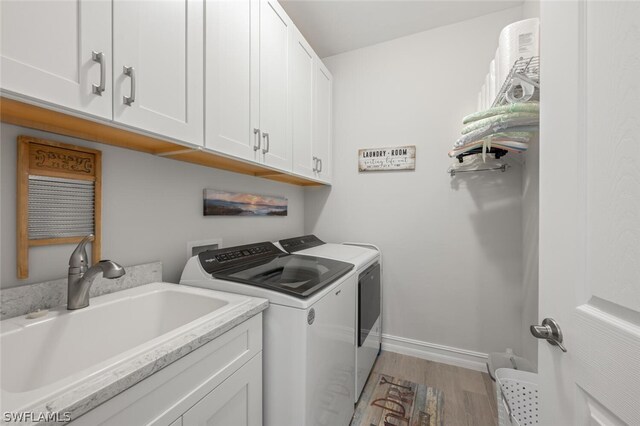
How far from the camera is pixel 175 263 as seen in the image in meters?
1.36

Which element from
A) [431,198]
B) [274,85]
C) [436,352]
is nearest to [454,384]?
[436,352]

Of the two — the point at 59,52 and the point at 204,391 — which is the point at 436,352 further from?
the point at 59,52

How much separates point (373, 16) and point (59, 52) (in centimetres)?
214

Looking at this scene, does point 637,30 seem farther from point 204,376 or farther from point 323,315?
point 204,376

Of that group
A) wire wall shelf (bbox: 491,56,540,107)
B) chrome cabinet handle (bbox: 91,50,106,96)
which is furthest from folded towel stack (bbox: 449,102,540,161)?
chrome cabinet handle (bbox: 91,50,106,96)

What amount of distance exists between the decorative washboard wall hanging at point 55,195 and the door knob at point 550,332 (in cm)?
158

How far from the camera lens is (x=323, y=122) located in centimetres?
233

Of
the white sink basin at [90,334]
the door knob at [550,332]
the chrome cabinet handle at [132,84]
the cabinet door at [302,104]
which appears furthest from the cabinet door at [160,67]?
the door knob at [550,332]

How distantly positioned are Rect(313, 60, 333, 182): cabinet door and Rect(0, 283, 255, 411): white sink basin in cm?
148

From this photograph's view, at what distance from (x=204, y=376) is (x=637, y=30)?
1.31 meters

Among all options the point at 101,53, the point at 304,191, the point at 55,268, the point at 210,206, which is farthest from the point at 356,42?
the point at 55,268

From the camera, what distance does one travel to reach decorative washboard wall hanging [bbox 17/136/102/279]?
2.77ft

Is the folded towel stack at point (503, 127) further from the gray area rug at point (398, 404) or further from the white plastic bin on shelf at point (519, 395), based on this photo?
the gray area rug at point (398, 404)

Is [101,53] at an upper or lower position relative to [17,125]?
upper
